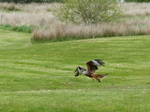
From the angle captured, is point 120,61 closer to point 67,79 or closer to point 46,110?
point 67,79

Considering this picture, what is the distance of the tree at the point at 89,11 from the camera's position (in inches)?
1283

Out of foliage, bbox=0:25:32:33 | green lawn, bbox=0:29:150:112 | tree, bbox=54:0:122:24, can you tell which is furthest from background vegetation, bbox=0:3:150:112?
tree, bbox=54:0:122:24

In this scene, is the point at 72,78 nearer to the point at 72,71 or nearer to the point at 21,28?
the point at 72,71

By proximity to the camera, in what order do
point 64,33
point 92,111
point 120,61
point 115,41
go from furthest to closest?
1. point 64,33
2. point 115,41
3. point 120,61
4. point 92,111

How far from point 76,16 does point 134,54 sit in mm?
12149

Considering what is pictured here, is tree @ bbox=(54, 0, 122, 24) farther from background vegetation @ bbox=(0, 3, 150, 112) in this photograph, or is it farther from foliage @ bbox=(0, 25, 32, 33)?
foliage @ bbox=(0, 25, 32, 33)

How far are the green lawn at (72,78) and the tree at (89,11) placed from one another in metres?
4.97

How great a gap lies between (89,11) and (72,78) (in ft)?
61.1

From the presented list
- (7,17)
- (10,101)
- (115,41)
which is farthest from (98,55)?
(7,17)

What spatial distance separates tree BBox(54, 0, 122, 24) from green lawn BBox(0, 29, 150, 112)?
497 centimetres

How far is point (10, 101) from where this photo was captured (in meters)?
9.37

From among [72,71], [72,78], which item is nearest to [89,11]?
[72,71]

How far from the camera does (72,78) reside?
1471 cm

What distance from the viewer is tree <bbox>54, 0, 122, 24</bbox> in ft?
107
